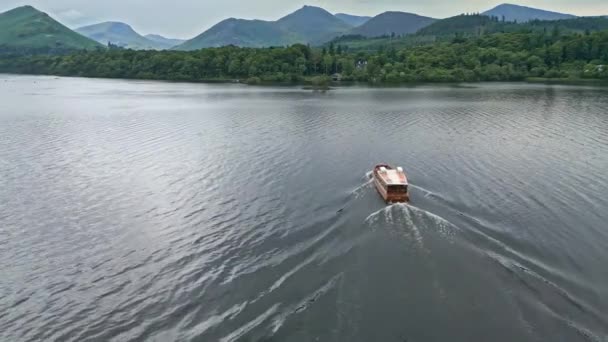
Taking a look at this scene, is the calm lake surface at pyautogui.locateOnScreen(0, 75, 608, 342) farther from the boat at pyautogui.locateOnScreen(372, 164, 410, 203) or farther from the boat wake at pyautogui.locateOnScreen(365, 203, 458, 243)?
the boat at pyautogui.locateOnScreen(372, 164, 410, 203)

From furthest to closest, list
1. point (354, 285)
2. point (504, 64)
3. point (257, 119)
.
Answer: point (504, 64)
point (257, 119)
point (354, 285)

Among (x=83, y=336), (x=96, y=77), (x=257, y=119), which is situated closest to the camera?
(x=83, y=336)

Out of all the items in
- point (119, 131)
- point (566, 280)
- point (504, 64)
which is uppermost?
point (504, 64)

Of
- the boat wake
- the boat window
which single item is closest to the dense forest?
the boat window

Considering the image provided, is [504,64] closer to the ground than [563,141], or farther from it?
farther from it

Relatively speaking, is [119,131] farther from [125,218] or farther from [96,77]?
[96,77]

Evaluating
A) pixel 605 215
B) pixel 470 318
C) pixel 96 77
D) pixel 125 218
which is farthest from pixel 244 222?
pixel 96 77

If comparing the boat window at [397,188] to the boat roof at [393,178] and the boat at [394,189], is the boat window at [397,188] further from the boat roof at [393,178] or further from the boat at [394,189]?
the boat roof at [393,178]
